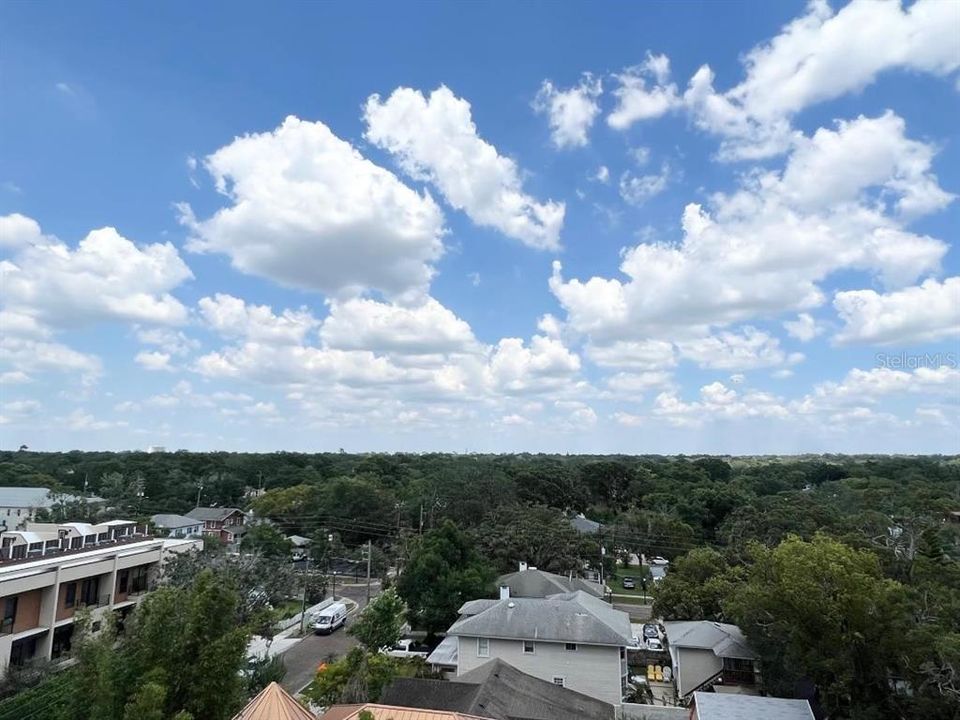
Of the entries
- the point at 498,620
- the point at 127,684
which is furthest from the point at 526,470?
the point at 127,684

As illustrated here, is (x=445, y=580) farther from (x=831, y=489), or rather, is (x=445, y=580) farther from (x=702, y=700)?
(x=831, y=489)

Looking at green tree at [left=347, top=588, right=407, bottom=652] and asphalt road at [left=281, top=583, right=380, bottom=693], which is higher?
green tree at [left=347, top=588, right=407, bottom=652]

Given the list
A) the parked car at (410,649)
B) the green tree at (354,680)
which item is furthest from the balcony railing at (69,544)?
the green tree at (354,680)

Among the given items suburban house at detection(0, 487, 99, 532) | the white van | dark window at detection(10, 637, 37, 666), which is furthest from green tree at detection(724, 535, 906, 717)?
suburban house at detection(0, 487, 99, 532)

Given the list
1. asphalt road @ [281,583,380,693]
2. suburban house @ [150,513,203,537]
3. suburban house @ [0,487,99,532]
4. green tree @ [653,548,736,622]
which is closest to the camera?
asphalt road @ [281,583,380,693]

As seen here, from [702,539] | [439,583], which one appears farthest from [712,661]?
[702,539]

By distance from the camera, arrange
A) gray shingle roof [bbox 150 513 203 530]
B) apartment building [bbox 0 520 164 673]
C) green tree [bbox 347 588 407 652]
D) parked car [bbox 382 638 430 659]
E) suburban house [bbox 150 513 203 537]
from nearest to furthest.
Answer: green tree [bbox 347 588 407 652] < apartment building [bbox 0 520 164 673] < parked car [bbox 382 638 430 659] < suburban house [bbox 150 513 203 537] < gray shingle roof [bbox 150 513 203 530]

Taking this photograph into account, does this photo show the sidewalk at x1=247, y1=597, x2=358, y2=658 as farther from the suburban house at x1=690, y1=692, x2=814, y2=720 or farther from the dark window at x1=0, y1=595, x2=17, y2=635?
the suburban house at x1=690, y1=692, x2=814, y2=720

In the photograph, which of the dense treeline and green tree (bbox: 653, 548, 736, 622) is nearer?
the dense treeline

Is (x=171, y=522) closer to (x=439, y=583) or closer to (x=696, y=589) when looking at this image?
(x=439, y=583)
